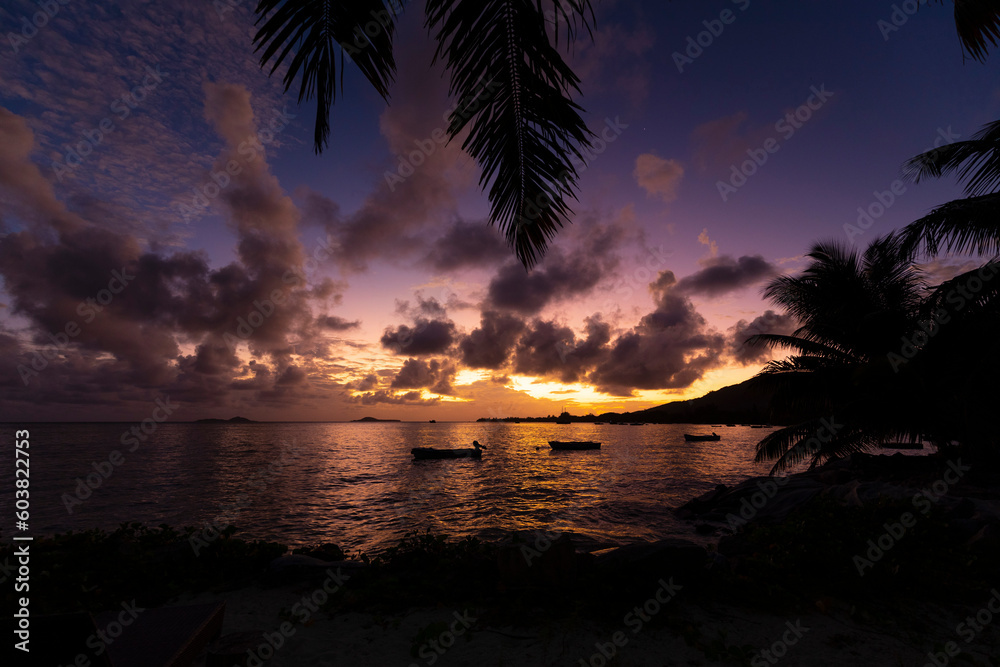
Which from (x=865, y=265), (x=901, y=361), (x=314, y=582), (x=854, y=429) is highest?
(x=865, y=265)

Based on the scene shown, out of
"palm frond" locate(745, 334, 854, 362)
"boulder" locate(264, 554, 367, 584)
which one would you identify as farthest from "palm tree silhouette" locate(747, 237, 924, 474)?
"boulder" locate(264, 554, 367, 584)

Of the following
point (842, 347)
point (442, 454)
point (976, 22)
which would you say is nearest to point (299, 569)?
point (976, 22)

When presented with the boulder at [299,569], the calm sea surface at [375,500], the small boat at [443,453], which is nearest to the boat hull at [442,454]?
the small boat at [443,453]

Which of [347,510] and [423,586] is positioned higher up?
[423,586]

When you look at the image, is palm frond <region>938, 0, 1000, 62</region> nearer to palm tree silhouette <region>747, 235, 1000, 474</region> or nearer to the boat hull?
palm tree silhouette <region>747, 235, 1000, 474</region>

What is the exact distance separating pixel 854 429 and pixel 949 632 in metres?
14.3

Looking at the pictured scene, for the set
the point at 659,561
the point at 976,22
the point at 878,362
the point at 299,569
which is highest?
the point at 976,22

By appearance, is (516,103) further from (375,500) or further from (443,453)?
(443,453)

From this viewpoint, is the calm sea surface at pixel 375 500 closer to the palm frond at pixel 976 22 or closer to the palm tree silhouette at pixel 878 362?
the palm tree silhouette at pixel 878 362

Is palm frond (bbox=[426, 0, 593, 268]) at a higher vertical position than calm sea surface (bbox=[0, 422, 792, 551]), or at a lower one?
higher

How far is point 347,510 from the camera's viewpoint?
17.1 metres

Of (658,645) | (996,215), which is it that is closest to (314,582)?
(658,645)

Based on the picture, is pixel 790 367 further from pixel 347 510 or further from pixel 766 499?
pixel 347 510

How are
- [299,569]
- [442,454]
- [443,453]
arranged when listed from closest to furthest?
[299,569] < [442,454] < [443,453]
